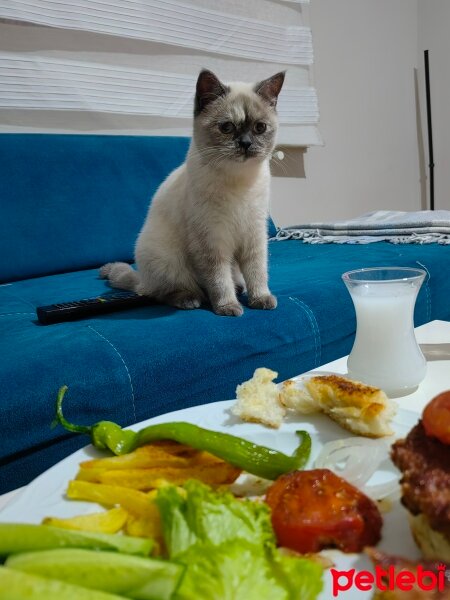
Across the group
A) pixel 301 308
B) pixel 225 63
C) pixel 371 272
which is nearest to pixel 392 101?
pixel 225 63

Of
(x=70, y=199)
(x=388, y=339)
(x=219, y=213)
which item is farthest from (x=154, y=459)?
(x=70, y=199)

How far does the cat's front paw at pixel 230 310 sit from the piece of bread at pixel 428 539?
933mm

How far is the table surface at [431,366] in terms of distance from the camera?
90 centimetres

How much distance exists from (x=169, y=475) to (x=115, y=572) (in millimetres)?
220

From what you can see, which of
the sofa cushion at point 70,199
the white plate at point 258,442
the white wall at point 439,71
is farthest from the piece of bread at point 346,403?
the white wall at point 439,71

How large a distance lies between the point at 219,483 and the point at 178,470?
49 millimetres

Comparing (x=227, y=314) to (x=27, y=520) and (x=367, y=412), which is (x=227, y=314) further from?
(x=27, y=520)

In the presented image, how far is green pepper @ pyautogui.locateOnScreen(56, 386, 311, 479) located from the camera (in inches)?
24.6

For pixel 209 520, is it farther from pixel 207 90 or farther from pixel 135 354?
pixel 207 90

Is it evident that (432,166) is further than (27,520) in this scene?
Yes

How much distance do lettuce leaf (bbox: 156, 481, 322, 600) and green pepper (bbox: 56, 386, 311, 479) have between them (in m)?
0.11

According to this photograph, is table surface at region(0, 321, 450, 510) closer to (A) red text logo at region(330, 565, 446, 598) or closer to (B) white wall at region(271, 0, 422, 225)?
(A) red text logo at region(330, 565, 446, 598)

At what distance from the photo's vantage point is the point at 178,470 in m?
0.64

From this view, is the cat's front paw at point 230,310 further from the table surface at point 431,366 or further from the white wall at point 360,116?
the white wall at point 360,116
